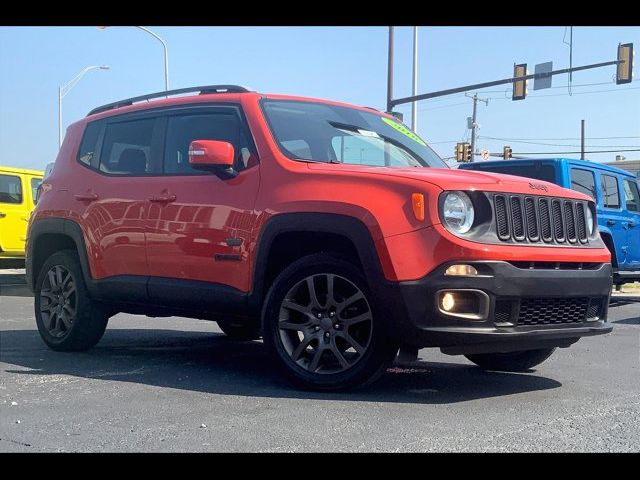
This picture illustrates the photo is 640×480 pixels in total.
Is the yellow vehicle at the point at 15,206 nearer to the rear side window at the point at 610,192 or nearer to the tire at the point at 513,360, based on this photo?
the rear side window at the point at 610,192

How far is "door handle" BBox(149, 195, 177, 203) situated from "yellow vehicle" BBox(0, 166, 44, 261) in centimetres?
927

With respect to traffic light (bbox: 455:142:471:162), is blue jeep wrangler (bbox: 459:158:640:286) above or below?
below

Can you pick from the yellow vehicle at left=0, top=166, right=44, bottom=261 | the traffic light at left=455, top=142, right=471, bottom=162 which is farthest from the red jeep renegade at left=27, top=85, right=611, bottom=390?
the traffic light at left=455, top=142, right=471, bottom=162

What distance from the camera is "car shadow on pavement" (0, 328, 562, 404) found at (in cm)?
494

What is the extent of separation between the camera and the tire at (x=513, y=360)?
5.68 meters

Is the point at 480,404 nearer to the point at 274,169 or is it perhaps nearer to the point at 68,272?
the point at 274,169

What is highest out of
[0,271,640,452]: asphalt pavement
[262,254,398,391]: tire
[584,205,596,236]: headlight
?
[584,205,596,236]: headlight

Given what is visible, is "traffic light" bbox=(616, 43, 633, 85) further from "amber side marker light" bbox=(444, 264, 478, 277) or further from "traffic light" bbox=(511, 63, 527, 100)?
"amber side marker light" bbox=(444, 264, 478, 277)

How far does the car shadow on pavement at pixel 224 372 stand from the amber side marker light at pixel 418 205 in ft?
3.56

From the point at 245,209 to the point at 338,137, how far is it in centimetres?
95

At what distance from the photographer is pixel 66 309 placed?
21.6ft

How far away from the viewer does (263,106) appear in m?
5.65

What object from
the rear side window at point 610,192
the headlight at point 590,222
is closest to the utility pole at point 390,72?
the rear side window at point 610,192

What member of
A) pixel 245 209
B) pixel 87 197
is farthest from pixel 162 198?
pixel 87 197
